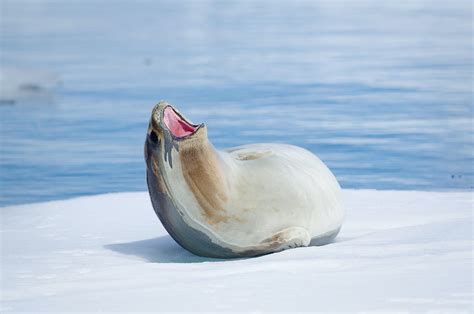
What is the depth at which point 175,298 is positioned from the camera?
434 cm

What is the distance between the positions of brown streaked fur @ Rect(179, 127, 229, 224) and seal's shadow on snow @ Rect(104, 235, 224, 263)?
26cm

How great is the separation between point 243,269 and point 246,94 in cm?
956

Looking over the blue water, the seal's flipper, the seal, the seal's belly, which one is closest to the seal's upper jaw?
the seal

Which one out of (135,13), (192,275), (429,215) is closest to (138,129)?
(429,215)

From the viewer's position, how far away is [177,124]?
5367 mm

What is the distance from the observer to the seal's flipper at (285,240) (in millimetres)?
5258

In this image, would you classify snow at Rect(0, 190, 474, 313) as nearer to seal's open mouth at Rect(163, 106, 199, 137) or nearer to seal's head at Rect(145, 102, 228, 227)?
seal's head at Rect(145, 102, 228, 227)

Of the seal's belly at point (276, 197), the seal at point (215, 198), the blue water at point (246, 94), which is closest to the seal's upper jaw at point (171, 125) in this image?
the seal at point (215, 198)

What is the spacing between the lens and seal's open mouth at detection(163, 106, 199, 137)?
531cm

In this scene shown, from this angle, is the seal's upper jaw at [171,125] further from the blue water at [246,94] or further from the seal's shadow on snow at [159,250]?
the blue water at [246,94]

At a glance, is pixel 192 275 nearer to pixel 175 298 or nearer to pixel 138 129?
pixel 175 298

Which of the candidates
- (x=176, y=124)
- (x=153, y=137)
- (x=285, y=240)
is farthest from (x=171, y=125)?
(x=285, y=240)

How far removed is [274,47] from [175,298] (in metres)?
16.3

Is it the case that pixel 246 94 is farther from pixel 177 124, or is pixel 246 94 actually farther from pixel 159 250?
pixel 177 124
